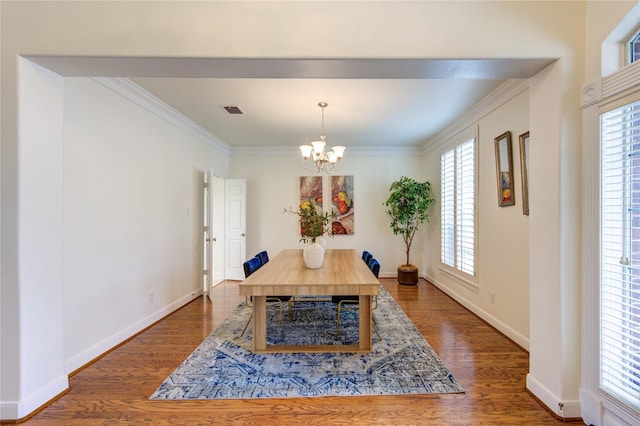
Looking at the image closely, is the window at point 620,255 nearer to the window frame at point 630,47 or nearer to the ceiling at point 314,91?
the window frame at point 630,47

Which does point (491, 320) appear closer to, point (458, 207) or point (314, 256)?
point (458, 207)

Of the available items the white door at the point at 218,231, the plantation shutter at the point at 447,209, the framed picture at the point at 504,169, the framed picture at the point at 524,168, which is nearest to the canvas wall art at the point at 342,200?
the plantation shutter at the point at 447,209

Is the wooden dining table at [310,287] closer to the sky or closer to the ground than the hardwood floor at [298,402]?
closer to the sky

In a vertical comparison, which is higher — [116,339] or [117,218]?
[117,218]

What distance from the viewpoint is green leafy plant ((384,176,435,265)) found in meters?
5.20

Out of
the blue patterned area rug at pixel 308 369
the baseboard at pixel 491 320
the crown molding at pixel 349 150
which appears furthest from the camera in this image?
the crown molding at pixel 349 150

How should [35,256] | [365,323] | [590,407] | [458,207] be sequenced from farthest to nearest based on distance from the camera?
[458,207]
[365,323]
[35,256]
[590,407]

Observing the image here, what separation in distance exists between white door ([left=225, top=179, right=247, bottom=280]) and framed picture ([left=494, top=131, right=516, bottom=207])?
13.9 feet

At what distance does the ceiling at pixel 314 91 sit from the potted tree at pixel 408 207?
85 cm

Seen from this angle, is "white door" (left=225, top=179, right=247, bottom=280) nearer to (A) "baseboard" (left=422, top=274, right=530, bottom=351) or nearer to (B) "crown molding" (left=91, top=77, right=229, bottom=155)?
(B) "crown molding" (left=91, top=77, right=229, bottom=155)

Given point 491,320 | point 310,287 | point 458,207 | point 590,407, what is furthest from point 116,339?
point 458,207

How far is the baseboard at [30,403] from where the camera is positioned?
71.5 inches

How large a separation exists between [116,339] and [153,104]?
102 inches

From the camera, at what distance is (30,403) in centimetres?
187
